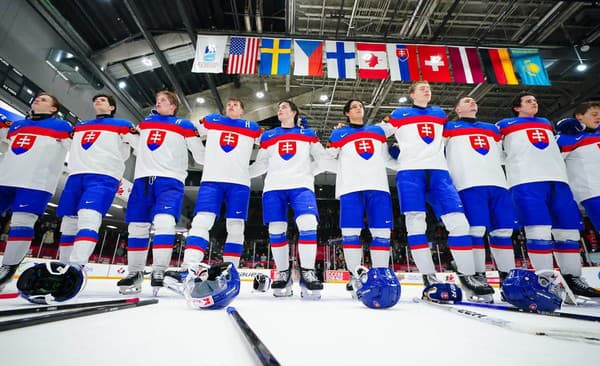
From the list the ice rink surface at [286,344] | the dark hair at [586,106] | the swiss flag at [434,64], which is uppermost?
A: the swiss flag at [434,64]

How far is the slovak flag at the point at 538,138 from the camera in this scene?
2.75 metres

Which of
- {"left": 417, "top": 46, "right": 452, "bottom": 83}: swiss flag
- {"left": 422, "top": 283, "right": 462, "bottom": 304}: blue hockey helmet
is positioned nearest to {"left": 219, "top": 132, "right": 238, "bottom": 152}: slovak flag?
{"left": 422, "top": 283, "right": 462, "bottom": 304}: blue hockey helmet

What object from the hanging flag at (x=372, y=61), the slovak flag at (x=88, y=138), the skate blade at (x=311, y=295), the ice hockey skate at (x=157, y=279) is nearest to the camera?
the ice hockey skate at (x=157, y=279)

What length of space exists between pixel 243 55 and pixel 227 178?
479 centimetres

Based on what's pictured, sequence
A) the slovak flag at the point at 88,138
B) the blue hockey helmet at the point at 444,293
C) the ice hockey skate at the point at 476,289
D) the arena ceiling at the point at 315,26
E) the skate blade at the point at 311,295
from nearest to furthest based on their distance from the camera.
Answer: the blue hockey helmet at the point at 444,293 → the ice hockey skate at the point at 476,289 → the skate blade at the point at 311,295 → the slovak flag at the point at 88,138 → the arena ceiling at the point at 315,26

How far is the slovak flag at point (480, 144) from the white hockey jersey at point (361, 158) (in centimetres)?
79

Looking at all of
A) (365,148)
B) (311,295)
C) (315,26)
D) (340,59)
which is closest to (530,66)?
(340,59)

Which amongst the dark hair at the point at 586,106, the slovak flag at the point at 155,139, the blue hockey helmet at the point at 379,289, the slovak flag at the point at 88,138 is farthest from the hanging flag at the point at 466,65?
the slovak flag at the point at 88,138

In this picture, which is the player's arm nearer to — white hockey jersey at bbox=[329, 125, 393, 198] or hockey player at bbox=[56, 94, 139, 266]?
white hockey jersey at bbox=[329, 125, 393, 198]

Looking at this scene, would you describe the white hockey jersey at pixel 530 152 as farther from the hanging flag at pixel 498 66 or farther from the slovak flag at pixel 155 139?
the hanging flag at pixel 498 66

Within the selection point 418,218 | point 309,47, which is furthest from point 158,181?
point 309,47

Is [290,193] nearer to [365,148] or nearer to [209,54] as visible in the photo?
[365,148]

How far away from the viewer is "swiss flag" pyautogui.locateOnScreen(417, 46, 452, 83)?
21.5 ft

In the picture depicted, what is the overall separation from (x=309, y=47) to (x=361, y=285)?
6.15 m
